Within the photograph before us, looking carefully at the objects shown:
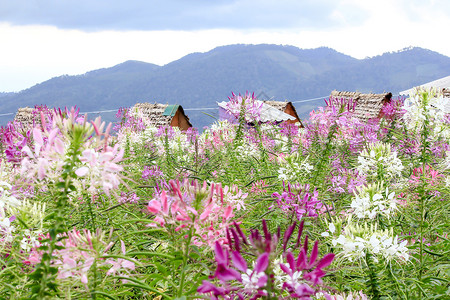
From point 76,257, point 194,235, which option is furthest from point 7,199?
point 194,235

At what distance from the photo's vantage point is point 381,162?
2.29 m

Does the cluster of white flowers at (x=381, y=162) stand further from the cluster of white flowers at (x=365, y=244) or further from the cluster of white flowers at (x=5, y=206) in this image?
the cluster of white flowers at (x=5, y=206)

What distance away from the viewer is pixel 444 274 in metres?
2.01

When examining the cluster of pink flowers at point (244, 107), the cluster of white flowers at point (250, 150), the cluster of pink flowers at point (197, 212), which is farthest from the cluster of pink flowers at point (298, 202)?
the cluster of white flowers at point (250, 150)

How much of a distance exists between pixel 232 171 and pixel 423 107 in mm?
1555

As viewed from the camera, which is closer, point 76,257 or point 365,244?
point 76,257

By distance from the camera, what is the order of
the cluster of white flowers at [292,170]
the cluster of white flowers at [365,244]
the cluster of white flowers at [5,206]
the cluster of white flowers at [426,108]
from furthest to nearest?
the cluster of white flowers at [292,170] < the cluster of white flowers at [426,108] < the cluster of white flowers at [365,244] < the cluster of white flowers at [5,206]

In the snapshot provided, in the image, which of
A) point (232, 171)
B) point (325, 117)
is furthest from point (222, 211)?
point (232, 171)

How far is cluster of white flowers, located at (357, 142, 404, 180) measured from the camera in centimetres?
228

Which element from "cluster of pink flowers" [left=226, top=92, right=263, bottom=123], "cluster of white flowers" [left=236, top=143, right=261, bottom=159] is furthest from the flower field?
"cluster of white flowers" [left=236, top=143, right=261, bottom=159]

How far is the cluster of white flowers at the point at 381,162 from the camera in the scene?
2.28 meters

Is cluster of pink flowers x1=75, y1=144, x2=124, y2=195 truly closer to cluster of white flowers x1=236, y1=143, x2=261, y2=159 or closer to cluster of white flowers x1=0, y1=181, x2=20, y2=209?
cluster of white flowers x1=0, y1=181, x2=20, y2=209

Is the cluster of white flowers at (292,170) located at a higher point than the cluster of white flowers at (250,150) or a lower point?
higher

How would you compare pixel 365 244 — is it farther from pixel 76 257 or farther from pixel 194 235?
pixel 76 257
